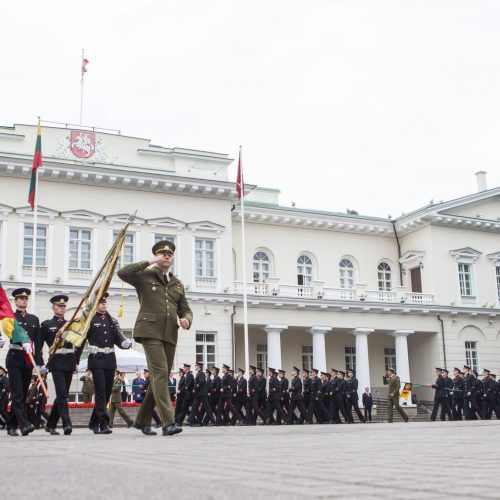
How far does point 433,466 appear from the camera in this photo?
14.7 ft

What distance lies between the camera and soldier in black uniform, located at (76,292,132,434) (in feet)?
37.0

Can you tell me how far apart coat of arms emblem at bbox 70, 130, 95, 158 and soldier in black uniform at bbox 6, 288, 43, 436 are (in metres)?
21.0

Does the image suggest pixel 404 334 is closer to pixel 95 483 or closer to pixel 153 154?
pixel 153 154

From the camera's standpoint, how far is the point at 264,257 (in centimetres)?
3869

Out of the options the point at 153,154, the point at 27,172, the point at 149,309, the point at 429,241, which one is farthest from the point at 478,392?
the point at 149,309

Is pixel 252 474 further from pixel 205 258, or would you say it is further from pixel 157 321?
pixel 205 258

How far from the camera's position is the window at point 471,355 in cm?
3912

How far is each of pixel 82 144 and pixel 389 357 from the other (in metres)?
19.5

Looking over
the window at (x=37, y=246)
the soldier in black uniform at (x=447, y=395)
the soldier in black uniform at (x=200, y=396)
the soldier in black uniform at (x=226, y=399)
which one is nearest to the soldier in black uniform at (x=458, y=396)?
the soldier in black uniform at (x=447, y=395)

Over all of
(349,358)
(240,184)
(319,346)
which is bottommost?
(349,358)

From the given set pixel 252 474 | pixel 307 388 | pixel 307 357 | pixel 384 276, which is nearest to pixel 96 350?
pixel 252 474

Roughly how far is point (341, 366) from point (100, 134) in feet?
54.8

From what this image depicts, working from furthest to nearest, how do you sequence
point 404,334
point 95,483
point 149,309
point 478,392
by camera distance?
point 404,334, point 478,392, point 149,309, point 95,483

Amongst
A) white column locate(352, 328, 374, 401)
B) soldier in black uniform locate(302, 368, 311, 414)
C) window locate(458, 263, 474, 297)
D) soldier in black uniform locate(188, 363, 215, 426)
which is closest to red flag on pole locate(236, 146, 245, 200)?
soldier in black uniform locate(302, 368, 311, 414)
